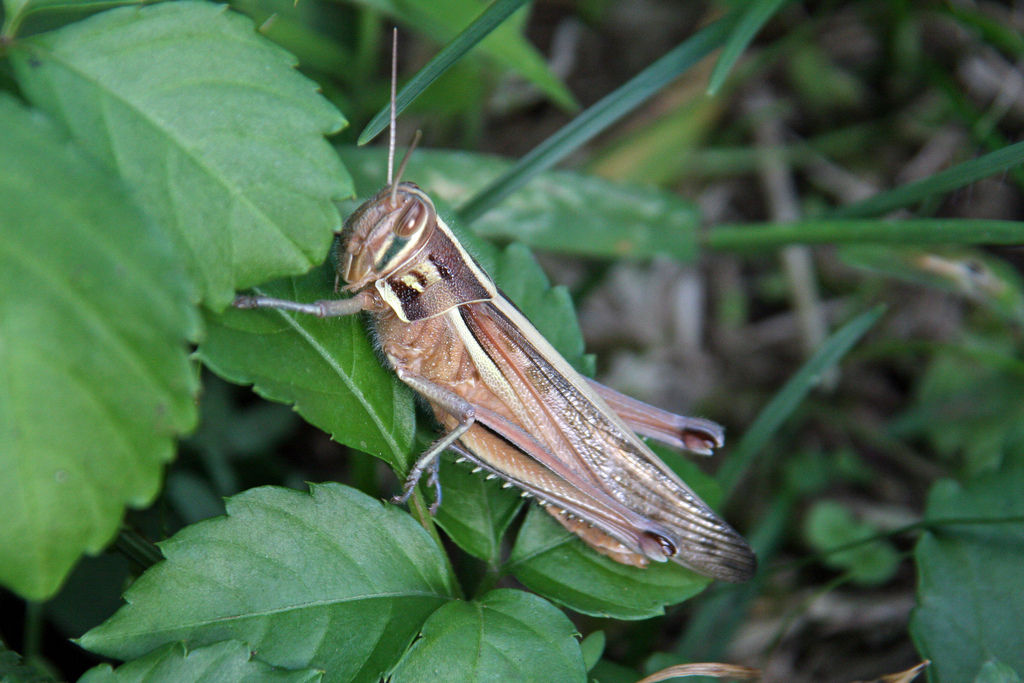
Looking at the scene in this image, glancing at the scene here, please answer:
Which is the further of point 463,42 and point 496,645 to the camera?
point 463,42

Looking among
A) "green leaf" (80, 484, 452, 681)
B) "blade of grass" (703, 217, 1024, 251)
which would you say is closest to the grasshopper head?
"green leaf" (80, 484, 452, 681)

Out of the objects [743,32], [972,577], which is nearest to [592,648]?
[972,577]

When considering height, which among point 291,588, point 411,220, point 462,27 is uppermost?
point 462,27

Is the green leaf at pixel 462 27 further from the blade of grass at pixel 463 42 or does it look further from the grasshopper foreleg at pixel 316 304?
the grasshopper foreleg at pixel 316 304

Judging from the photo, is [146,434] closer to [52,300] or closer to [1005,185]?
[52,300]

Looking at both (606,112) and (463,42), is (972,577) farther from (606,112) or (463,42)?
(463,42)

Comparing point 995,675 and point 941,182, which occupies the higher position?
point 941,182
